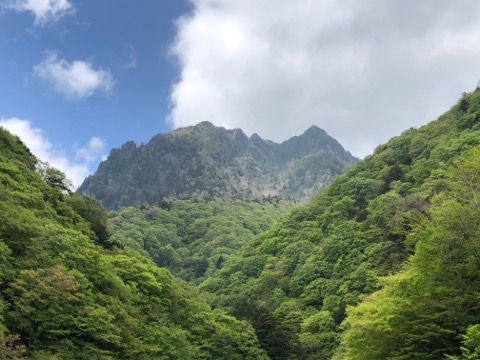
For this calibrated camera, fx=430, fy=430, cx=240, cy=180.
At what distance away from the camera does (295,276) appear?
86.7 meters

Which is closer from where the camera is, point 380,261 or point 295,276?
point 380,261

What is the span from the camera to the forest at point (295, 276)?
26.9 m

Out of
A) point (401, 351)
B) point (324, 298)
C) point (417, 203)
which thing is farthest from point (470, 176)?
point (324, 298)

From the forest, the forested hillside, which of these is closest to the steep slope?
the forest

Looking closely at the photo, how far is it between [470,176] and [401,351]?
1553cm

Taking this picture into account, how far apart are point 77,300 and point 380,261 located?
52.1 m

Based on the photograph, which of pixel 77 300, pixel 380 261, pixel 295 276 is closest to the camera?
pixel 77 300

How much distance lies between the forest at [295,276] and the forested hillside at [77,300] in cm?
13

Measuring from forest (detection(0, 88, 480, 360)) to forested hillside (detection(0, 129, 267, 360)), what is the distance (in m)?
0.13

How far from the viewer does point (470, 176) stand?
3397cm

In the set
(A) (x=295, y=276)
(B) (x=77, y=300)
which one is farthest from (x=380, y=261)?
(B) (x=77, y=300)

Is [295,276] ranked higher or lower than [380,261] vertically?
higher

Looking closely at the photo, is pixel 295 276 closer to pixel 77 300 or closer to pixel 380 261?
pixel 380 261

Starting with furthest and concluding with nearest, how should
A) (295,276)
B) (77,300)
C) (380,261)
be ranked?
(295,276), (380,261), (77,300)
